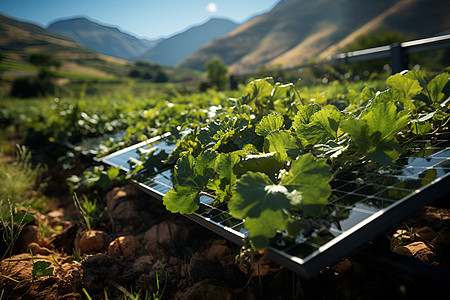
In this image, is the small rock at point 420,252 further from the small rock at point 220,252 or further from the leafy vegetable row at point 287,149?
the small rock at point 220,252

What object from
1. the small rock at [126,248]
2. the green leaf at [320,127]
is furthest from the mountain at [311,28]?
the green leaf at [320,127]

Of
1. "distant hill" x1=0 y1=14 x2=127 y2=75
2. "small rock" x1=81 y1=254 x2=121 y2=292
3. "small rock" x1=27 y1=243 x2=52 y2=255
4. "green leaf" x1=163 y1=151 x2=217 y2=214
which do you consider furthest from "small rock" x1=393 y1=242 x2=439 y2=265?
"distant hill" x1=0 y1=14 x2=127 y2=75

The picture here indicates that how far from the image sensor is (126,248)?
73.4 inches

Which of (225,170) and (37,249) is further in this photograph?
(37,249)

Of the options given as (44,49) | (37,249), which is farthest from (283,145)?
(44,49)

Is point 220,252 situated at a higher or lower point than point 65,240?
higher

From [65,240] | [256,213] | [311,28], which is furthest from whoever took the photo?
[311,28]

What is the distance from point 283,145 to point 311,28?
138867mm

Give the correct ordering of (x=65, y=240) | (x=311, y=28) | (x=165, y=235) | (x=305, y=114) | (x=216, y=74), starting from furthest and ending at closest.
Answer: (x=311, y=28) < (x=216, y=74) < (x=65, y=240) < (x=165, y=235) < (x=305, y=114)

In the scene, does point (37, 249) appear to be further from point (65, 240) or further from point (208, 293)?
point (208, 293)

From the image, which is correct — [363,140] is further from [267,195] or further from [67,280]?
[67,280]

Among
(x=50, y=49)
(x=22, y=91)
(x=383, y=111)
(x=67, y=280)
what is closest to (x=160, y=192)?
(x=67, y=280)

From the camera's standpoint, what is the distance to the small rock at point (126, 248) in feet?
6.07

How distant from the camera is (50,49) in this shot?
104 metres
